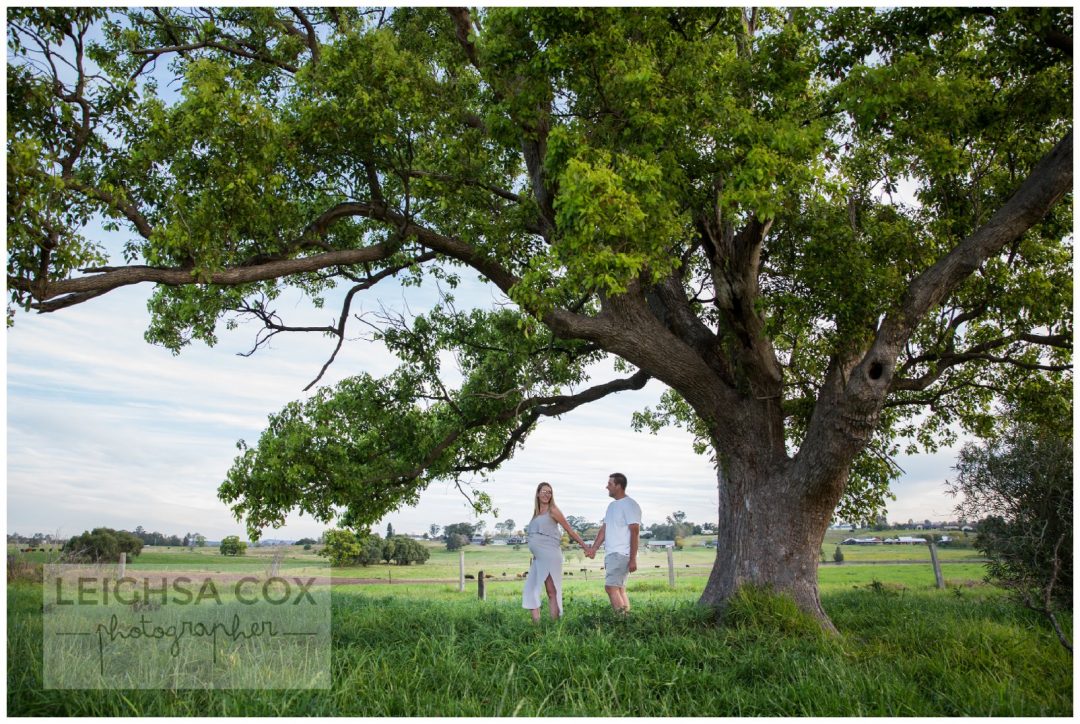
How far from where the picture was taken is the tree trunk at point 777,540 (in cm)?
995

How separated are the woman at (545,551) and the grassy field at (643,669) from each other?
39 centimetres

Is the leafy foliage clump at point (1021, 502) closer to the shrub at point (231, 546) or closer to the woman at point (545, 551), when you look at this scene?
the woman at point (545, 551)

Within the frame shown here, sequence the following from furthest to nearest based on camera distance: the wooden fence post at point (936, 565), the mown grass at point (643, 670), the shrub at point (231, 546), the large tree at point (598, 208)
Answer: the wooden fence post at point (936, 565), the shrub at point (231, 546), the large tree at point (598, 208), the mown grass at point (643, 670)

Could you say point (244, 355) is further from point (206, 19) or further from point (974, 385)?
point (974, 385)

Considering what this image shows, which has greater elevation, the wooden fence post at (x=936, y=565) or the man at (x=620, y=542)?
the man at (x=620, y=542)

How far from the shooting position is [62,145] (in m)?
8.70

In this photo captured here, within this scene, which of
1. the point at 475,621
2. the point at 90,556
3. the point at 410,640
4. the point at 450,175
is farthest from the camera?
the point at 90,556

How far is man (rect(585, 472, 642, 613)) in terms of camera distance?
31.0ft

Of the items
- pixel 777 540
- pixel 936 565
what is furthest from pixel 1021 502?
pixel 936 565

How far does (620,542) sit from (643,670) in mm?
2407

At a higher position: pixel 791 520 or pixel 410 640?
pixel 791 520

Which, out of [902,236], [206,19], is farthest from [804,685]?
[206,19]

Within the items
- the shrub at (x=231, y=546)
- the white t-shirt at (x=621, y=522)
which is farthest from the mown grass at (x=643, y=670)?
the shrub at (x=231, y=546)

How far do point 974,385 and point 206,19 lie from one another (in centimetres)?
1460
